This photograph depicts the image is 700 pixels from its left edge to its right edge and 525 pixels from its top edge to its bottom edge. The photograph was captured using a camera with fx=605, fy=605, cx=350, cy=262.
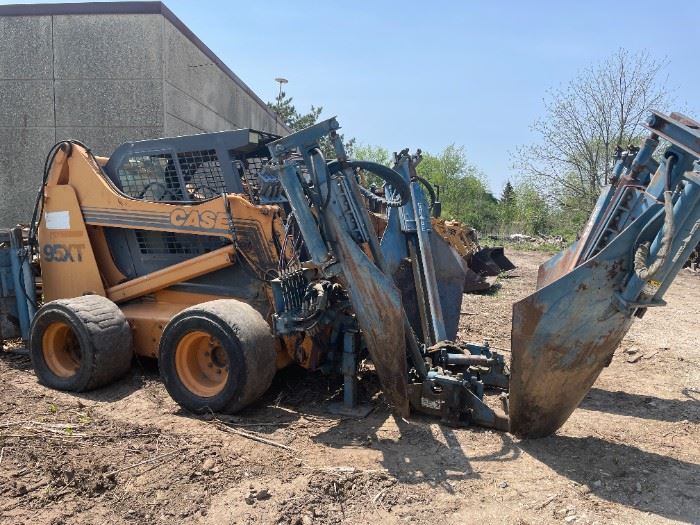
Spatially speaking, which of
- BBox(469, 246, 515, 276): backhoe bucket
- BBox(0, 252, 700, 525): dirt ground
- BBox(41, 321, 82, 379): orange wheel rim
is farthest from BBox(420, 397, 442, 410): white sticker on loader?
BBox(469, 246, 515, 276): backhoe bucket

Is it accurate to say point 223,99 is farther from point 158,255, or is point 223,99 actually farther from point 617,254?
point 617,254

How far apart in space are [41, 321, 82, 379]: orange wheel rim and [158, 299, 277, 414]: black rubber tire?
1.16 m

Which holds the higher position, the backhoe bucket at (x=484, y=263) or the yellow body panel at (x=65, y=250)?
the yellow body panel at (x=65, y=250)

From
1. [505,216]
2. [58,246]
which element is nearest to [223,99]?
[58,246]

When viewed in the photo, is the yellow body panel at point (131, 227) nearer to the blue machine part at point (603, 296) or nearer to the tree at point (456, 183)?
the blue machine part at point (603, 296)

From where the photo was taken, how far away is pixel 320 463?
359cm

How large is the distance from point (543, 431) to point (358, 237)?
69.3 inches

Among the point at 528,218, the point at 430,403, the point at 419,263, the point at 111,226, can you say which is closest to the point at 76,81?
the point at 111,226

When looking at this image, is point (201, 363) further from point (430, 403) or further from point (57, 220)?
point (57, 220)

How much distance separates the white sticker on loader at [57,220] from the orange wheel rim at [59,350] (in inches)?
40.4

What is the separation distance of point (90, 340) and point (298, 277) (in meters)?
1.77

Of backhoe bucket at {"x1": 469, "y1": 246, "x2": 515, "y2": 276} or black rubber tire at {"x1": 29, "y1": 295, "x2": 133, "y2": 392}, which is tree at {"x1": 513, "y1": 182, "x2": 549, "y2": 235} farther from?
black rubber tire at {"x1": 29, "y1": 295, "x2": 133, "y2": 392}

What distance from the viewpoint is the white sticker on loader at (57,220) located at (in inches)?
223

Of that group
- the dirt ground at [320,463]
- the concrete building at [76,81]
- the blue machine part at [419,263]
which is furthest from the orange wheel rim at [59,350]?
the concrete building at [76,81]
